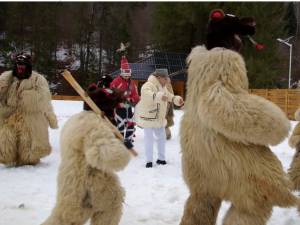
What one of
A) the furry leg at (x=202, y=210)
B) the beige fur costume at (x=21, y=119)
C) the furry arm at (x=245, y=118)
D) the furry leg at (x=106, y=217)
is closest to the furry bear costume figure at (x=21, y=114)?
the beige fur costume at (x=21, y=119)

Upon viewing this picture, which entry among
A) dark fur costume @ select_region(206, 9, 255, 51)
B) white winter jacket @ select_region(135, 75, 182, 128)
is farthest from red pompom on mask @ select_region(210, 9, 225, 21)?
white winter jacket @ select_region(135, 75, 182, 128)

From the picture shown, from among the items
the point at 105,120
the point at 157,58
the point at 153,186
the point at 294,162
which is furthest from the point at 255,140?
the point at 157,58

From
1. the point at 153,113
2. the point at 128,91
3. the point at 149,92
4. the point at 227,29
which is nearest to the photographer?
the point at 227,29

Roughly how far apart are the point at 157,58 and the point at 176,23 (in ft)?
12.9

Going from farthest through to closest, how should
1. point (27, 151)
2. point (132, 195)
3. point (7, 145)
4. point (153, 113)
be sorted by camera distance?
point (153, 113)
point (27, 151)
point (7, 145)
point (132, 195)

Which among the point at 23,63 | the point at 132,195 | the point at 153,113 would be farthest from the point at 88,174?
the point at 153,113

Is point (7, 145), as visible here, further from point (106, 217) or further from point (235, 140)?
point (235, 140)

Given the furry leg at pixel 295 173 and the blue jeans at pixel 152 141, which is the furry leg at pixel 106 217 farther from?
the blue jeans at pixel 152 141

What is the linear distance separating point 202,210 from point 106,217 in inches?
30.0

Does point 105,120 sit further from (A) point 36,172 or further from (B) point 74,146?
(A) point 36,172

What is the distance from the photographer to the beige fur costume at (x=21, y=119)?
6957mm

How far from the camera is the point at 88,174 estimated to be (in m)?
3.51

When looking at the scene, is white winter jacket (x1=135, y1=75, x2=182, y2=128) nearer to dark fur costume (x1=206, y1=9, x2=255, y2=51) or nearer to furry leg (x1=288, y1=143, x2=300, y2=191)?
furry leg (x1=288, y1=143, x2=300, y2=191)

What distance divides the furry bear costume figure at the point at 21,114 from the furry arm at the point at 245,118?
439cm
